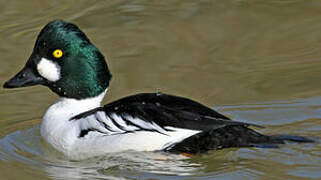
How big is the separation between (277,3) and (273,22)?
68 cm

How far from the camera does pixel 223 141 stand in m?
7.22

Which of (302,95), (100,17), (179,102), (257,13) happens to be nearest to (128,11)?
(100,17)

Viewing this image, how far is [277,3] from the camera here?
1179cm

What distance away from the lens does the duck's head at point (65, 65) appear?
784 centimetres

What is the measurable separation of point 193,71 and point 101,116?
2.46m

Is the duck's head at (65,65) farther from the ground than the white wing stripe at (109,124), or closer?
farther from the ground

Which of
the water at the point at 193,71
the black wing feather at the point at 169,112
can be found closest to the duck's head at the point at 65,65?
the black wing feather at the point at 169,112

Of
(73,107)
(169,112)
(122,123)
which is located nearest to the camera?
(169,112)

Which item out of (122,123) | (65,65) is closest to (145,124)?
(122,123)

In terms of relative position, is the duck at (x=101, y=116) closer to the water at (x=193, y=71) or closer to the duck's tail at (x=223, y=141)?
the duck's tail at (x=223, y=141)

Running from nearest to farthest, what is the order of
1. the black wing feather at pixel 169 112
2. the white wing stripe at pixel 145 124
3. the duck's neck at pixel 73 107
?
1. the black wing feather at pixel 169 112
2. the white wing stripe at pixel 145 124
3. the duck's neck at pixel 73 107

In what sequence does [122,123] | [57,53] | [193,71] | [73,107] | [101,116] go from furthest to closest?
[193,71] < [73,107] < [57,53] < [101,116] < [122,123]

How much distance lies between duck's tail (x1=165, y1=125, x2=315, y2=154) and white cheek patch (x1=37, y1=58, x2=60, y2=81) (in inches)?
57.2

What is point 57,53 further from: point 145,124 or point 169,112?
point 169,112
